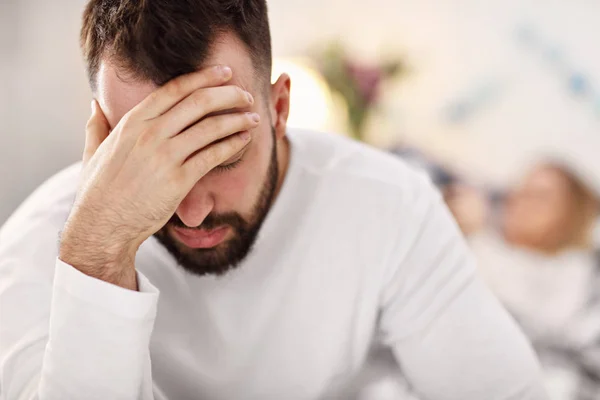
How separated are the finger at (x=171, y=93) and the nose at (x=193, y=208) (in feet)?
0.56

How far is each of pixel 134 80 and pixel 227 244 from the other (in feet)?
1.11

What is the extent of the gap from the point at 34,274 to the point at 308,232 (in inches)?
20.0

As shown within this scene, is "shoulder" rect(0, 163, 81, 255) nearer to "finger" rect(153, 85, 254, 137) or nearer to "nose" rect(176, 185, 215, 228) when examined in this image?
"nose" rect(176, 185, 215, 228)

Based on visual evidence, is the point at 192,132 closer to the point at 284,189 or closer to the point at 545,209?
the point at 284,189

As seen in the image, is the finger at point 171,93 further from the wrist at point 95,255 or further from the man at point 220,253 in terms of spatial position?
the wrist at point 95,255

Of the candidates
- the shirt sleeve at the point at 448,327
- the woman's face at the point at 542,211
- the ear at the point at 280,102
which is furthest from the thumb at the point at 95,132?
the woman's face at the point at 542,211

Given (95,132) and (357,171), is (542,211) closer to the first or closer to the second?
(357,171)

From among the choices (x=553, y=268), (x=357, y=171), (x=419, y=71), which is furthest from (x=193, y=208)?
(x=419, y=71)

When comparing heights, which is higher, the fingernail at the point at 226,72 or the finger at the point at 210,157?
the fingernail at the point at 226,72

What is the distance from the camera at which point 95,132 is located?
102 cm

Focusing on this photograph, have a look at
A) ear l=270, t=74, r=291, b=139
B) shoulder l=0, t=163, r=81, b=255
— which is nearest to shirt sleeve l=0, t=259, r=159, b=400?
shoulder l=0, t=163, r=81, b=255

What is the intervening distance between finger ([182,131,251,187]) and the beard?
168mm

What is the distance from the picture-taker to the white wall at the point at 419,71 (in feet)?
8.52

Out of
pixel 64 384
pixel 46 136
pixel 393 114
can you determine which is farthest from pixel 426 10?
pixel 64 384
